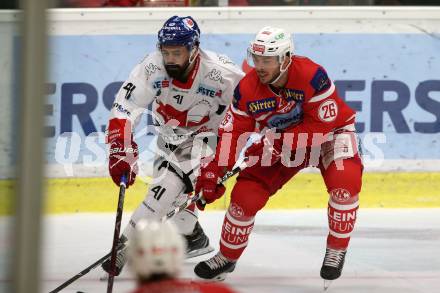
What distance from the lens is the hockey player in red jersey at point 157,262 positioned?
1884 millimetres

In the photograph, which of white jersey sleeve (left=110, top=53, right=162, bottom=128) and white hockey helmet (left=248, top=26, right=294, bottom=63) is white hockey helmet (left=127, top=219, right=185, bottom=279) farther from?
white jersey sleeve (left=110, top=53, right=162, bottom=128)

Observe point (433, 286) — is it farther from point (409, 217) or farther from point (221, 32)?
point (221, 32)

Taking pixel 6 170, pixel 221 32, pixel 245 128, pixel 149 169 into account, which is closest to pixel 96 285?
pixel 245 128

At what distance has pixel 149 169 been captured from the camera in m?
6.23

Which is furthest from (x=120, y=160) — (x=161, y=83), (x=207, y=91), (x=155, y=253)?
(x=155, y=253)

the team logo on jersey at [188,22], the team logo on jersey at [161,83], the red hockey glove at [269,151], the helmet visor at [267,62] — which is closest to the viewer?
the helmet visor at [267,62]

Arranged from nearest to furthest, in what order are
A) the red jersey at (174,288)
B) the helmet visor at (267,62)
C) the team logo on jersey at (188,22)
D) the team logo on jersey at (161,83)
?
the red jersey at (174,288) → the helmet visor at (267,62) → the team logo on jersey at (188,22) → the team logo on jersey at (161,83)

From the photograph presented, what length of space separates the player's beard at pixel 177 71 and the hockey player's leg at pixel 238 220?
1.82ft

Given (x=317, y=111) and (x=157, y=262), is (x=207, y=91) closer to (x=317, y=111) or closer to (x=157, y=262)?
(x=317, y=111)

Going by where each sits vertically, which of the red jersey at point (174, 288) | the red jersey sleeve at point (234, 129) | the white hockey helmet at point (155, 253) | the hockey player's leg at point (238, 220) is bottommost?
the hockey player's leg at point (238, 220)

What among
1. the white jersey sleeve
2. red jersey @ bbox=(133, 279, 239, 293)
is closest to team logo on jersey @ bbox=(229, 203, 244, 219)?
the white jersey sleeve

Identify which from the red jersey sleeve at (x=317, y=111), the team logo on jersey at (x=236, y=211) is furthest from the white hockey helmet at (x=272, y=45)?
the team logo on jersey at (x=236, y=211)

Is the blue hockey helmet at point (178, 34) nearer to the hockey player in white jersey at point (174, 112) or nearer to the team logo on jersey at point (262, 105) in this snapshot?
the hockey player in white jersey at point (174, 112)

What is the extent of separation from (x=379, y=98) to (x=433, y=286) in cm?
204
